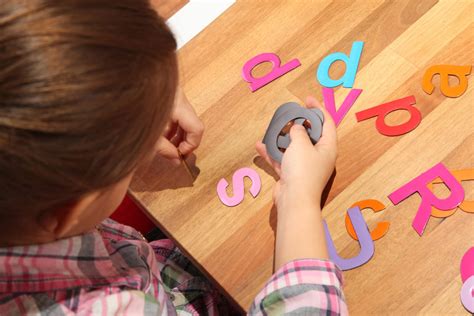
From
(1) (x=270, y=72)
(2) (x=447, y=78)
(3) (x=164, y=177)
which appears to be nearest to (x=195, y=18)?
(1) (x=270, y=72)

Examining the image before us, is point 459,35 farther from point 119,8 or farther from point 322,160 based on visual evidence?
point 119,8

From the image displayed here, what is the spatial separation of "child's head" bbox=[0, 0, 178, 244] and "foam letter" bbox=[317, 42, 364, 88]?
36 centimetres

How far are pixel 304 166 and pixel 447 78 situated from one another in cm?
24

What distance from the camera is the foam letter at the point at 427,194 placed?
0.76 m

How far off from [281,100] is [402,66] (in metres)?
0.18

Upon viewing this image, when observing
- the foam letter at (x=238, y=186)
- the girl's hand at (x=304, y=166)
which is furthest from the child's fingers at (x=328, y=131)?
the foam letter at (x=238, y=186)

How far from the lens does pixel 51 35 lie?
1.56 feet

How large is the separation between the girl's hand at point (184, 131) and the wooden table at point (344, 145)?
21 mm

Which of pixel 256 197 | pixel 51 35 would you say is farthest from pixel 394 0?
pixel 51 35

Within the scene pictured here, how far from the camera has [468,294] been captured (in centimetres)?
71

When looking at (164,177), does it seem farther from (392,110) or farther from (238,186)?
(392,110)

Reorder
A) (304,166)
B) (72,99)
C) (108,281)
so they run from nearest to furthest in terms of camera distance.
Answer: (72,99)
(108,281)
(304,166)

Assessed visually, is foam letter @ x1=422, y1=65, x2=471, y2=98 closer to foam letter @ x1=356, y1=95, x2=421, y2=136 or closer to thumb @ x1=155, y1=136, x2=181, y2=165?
foam letter @ x1=356, y1=95, x2=421, y2=136

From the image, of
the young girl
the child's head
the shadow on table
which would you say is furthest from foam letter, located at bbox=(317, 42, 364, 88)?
the child's head
